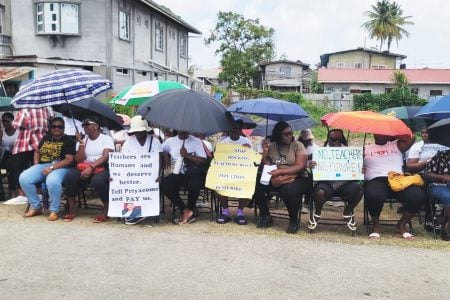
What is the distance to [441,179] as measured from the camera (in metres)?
6.73

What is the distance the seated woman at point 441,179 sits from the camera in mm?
6541

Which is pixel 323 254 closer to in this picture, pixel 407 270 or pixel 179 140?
Answer: pixel 407 270

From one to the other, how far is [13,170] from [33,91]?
82.6 inches

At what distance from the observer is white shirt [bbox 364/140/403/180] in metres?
6.74

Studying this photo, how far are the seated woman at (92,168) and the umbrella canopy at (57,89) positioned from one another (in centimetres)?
47

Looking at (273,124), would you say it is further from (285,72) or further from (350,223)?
(285,72)

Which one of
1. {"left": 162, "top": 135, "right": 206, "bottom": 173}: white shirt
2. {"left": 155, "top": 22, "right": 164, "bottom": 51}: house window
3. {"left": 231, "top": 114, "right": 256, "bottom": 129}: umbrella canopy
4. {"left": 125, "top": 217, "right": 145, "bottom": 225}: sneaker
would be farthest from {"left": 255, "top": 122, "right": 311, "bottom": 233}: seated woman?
{"left": 155, "top": 22, "right": 164, "bottom": 51}: house window

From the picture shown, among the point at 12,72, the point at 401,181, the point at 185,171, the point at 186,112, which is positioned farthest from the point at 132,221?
the point at 12,72

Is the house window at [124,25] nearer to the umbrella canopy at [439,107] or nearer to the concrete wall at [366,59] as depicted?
the umbrella canopy at [439,107]

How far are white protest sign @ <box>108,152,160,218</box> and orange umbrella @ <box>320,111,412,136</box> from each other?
260 cm

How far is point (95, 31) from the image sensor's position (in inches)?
928

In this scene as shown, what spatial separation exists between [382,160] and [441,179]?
0.83 m

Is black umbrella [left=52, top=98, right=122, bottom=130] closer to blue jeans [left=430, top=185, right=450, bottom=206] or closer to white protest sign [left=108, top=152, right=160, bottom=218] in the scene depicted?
white protest sign [left=108, top=152, right=160, bottom=218]

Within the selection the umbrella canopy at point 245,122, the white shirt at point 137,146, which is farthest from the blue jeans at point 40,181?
the umbrella canopy at point 245,122
